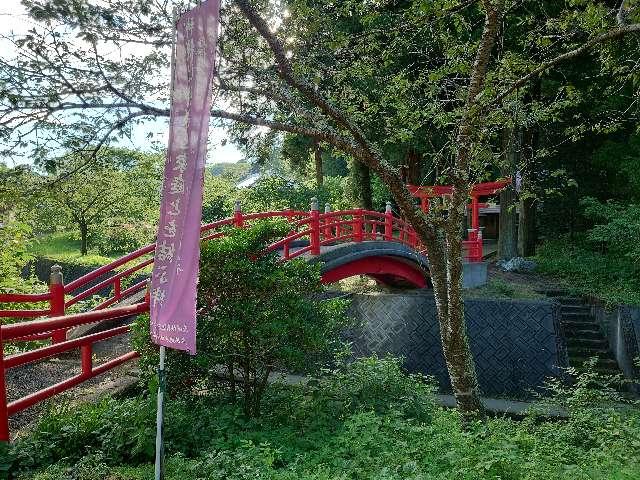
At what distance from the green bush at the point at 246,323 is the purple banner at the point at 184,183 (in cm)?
146

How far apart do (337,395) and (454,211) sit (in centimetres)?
268

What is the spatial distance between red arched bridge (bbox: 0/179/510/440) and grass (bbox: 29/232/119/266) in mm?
12080

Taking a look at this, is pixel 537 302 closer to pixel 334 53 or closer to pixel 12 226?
pixel 334 53

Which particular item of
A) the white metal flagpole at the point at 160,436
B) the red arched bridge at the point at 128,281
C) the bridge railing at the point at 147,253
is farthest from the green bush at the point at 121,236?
the white metal flagpole at the point at 160,436

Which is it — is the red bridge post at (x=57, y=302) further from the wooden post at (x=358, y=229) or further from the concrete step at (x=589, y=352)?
the concrete step at (x=589, y=352)

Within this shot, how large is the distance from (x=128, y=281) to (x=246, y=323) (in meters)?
7.02

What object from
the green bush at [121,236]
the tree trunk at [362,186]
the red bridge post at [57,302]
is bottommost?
the red bridge post at [57,302]

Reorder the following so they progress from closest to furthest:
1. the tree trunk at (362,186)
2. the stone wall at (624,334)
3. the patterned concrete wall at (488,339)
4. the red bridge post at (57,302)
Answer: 1. the red bridge post at (57,302)
2. the stone wall at (624,334)
3. the patterned concrete wall at (488,339)
4. the tree trunk at (362,186)

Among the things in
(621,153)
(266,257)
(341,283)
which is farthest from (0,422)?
(621,153)

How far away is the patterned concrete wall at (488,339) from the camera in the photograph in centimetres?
1231

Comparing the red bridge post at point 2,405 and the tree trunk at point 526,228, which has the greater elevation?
the tree trunk at point 526,228

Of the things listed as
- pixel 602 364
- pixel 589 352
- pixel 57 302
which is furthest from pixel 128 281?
pixel 602 364

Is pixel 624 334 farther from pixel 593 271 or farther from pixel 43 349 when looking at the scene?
pixel 43 349

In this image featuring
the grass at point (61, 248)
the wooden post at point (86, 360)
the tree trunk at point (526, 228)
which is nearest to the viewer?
the wooden post at point (86, 360)
